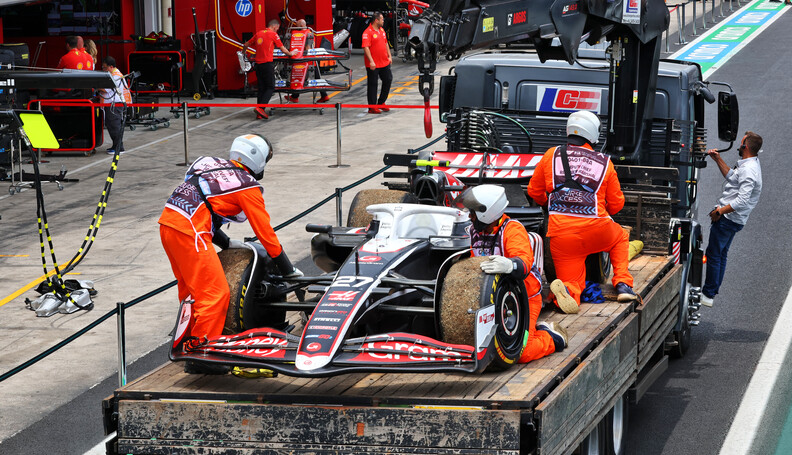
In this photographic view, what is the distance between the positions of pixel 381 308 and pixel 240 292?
0.92 metres

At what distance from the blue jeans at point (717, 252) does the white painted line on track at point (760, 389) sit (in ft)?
2.45

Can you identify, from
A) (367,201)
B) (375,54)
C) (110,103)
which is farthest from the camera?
(375,54)

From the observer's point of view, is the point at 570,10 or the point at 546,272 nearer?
the point at 546,272

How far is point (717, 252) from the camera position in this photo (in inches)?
451

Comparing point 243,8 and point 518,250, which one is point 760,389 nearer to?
point 518,250

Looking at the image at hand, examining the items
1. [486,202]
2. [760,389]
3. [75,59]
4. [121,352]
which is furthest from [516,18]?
[75,59]

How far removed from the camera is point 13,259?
13.5 meters

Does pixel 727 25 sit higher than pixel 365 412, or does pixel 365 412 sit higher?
pixel 727 25

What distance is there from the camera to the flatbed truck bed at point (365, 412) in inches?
226

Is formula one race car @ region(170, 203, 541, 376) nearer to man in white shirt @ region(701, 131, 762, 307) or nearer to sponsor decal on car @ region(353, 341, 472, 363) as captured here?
sponsor decal on car @ region(353, 341, 472, 363)

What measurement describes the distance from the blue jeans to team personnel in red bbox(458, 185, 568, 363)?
4.47m

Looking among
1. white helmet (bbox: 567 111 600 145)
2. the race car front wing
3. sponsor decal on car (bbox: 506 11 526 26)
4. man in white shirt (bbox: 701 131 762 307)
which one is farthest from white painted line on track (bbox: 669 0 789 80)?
the race car front wing

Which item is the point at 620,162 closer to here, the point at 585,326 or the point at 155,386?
the point at 585,326

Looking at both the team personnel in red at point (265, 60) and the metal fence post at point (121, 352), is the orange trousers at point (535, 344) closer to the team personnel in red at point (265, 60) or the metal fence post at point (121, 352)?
the metal fence post at point (121, 352)
